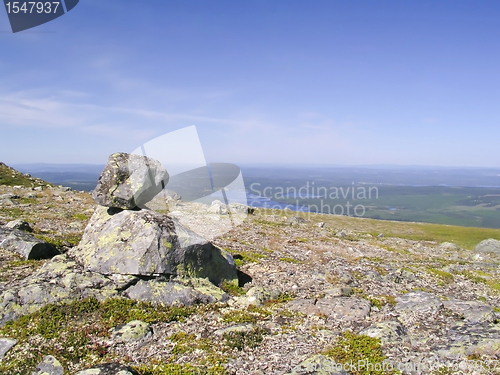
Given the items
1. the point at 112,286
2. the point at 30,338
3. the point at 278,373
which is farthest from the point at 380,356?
the point at 30,338

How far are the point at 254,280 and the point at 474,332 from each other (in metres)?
12.6

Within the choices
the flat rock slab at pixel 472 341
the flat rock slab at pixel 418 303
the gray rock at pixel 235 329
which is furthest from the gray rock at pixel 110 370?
the flat rock slab at pixel 418 303

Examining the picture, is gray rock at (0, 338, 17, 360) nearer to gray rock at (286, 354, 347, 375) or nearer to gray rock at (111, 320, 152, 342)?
gray rock at (111, 320, 152, 342)

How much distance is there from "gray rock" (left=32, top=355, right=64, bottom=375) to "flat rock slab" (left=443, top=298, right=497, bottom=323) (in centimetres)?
1769

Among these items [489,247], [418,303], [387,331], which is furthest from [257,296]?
[489,247]

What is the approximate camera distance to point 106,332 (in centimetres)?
1222

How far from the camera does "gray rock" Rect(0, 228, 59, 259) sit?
1942 cm

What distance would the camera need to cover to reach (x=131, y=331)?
12.3 m

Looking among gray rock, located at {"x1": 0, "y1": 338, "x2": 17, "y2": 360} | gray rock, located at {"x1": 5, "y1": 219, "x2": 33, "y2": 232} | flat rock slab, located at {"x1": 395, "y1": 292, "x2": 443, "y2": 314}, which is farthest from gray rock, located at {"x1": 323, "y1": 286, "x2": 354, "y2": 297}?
gray rock, located at {"x1": 5, "y1": 219, "x2": 33, "y2": 232}

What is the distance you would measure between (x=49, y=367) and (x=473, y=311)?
1895cm

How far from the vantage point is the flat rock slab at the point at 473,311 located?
13.6m

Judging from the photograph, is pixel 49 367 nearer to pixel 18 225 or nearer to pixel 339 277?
pixel 339 277

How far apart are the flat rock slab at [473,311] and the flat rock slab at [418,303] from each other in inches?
29.3

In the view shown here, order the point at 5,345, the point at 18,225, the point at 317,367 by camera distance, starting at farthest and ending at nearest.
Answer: the point at 18,225 → the point at 5,345 → the point at 317,367
